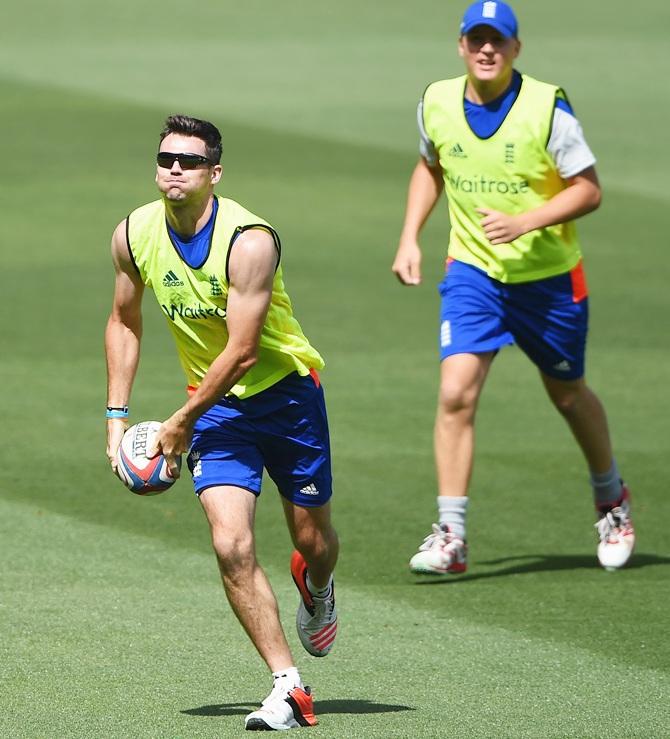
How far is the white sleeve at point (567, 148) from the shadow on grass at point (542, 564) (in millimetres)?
1989

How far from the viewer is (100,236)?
Result: 66.7 ft

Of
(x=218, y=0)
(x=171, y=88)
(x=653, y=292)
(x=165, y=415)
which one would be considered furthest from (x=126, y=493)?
(x=218, y=0)

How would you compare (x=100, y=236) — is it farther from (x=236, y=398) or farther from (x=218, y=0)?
(x=218, y=0)

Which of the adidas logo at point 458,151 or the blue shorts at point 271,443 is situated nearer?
the blue shorts at point 271,443

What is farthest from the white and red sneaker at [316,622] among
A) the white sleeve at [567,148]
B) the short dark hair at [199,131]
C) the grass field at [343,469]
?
the white sleeve at [567,148]

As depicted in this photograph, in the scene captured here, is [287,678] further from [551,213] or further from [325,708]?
[551,213]

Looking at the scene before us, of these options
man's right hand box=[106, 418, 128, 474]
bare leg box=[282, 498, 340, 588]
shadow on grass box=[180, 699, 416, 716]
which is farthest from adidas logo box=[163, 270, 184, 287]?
shadow on grass box=[180, 699, 416, 716]

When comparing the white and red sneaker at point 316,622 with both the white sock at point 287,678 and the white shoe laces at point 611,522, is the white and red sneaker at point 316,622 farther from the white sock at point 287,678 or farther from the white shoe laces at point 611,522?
the white shoe laces at point 611,522

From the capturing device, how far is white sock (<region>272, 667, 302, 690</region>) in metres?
6.97

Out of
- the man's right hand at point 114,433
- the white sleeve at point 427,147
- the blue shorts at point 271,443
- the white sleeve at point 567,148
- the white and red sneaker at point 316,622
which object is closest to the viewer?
the blue shorts at point 271,443

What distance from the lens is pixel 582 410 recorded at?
10.1 meters

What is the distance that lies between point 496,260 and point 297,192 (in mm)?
13059

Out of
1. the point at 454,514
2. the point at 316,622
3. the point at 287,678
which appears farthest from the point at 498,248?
the point at 287,678

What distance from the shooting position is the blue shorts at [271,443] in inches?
286
